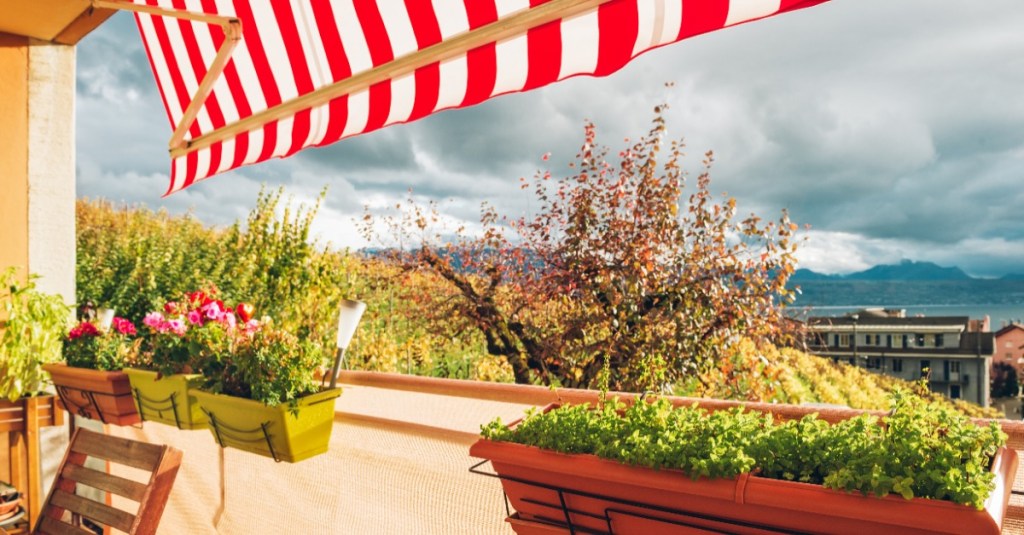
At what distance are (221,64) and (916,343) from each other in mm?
46573

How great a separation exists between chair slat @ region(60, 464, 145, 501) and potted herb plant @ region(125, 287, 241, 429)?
0.29 meters

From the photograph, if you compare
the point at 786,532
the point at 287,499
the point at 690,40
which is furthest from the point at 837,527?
the point at 287,499

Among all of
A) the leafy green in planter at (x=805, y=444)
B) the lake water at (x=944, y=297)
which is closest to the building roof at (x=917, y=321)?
the lake water at (x=944, y=297)

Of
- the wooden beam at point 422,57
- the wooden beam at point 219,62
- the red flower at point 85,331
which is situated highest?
the wooden beam at point 219,62

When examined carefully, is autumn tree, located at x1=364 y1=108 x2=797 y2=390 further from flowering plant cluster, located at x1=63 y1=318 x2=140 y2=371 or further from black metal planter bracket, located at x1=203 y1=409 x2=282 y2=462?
black metal planter bracket, located at x1=203 y1=409 x2=282 y2=462

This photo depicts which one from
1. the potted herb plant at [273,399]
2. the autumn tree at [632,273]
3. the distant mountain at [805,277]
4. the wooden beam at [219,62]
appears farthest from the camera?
the distant mountain at [805,277]

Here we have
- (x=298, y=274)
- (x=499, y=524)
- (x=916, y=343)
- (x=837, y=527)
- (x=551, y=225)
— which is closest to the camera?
(x=837, y=527)

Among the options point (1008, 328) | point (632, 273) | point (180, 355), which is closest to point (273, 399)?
point (180, 355)

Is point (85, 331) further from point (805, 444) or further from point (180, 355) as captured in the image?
point (805, 444)

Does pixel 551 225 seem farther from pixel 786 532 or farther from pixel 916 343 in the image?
pixel 916 343

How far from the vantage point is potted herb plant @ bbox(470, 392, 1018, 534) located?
103cm

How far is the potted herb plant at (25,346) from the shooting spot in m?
3.68

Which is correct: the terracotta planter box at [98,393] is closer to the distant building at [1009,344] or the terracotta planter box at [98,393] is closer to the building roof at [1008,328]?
the distant building at [1009,344]

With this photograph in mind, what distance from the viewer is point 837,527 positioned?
3.61 ft
